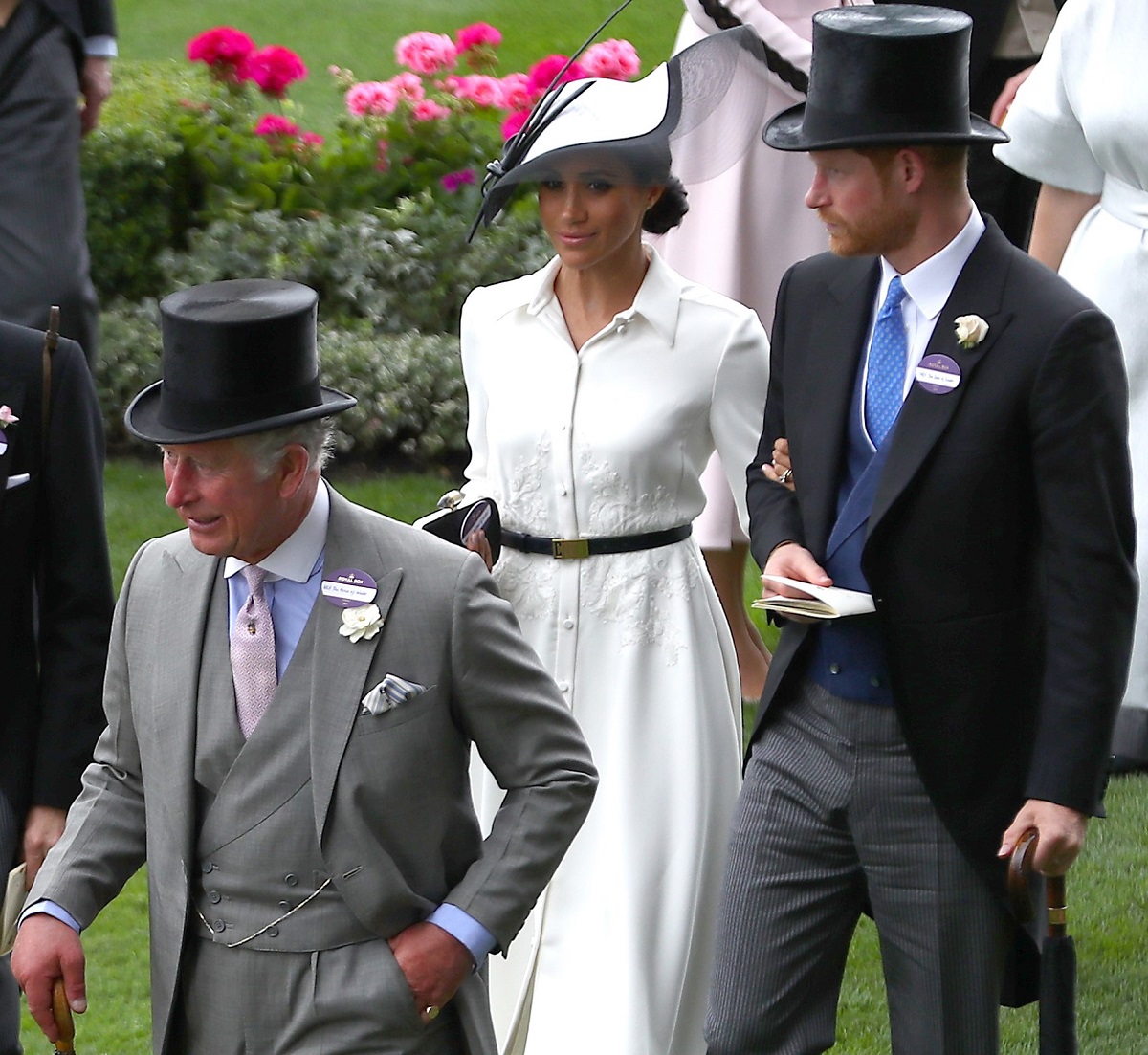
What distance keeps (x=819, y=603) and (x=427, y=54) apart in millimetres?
8536

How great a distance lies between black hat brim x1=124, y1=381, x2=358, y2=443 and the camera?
3641mm

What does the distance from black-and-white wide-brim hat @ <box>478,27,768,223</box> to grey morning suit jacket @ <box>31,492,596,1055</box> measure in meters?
1.52

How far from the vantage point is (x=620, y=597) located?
518cm

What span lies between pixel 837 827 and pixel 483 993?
73 cm

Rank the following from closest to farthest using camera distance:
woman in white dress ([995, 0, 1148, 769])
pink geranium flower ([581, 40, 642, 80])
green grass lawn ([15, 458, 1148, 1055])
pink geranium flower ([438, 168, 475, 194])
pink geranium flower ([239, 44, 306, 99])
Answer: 1. green grass lawn ([15, 458, 1148, 1055])
2. woman in white dress ([995, 0, 1148, 769])
3. pink geranium flower ([581, 40, 642, 80])
4. pink geranium flower ([438, 168, 475, 194])
5. pink geranium flower ([239, 44, 306, 99])

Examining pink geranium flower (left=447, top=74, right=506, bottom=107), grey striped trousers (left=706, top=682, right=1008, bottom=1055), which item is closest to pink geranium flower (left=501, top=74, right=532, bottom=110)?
pink geranium flower (left=447, top=74, right=506, bottom=107)

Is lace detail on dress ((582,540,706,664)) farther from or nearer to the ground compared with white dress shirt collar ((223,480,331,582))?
nearer to the ground

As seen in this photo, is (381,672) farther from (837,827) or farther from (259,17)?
(259,17)

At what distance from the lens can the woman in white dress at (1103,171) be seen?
575 centimetres

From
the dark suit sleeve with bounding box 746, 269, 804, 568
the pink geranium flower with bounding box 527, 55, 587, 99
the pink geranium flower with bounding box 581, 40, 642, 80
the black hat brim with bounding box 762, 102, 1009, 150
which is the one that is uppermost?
the black hat brim with bounding box 762, 102, 1009, 150

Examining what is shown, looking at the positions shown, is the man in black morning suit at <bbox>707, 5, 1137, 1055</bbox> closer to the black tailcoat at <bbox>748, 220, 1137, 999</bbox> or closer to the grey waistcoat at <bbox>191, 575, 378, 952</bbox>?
the black tailcoat at <bbox>748, 220, 1137, 999</bbox>

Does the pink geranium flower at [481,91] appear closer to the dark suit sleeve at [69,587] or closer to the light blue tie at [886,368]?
the dark suit sleeve at [69,587]

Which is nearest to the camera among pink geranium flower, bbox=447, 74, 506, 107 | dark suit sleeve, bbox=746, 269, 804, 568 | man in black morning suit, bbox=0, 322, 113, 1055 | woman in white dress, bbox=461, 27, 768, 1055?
dark suit sleeve, bbox=746, 269, 804, 568

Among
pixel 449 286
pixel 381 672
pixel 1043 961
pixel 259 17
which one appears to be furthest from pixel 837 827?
pixel 259 17
